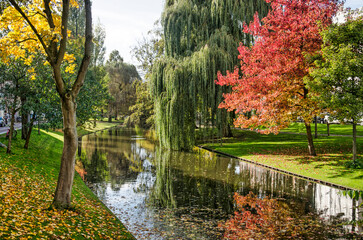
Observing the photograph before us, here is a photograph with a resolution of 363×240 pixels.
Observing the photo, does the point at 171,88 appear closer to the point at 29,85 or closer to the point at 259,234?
the point at 29,85

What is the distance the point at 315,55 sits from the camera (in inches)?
602

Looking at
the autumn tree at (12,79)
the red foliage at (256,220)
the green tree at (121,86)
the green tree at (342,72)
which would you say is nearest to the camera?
the red foliage at (256,220)

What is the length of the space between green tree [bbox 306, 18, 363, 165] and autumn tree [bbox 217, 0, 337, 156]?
142 cm

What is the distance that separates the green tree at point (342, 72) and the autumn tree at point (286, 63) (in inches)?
55.9

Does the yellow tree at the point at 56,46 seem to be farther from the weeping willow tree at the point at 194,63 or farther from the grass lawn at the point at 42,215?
the weeping willow tree at the point at 194,63

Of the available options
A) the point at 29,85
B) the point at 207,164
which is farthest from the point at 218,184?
the point at 29,85

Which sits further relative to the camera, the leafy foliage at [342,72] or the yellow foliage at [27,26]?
the leafy foliage at [342,72]

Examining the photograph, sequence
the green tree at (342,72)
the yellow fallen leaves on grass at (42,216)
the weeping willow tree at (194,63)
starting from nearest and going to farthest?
the yellow fallen leaves on grass at (42,216), the green tree at (342,72), the weeping willow tree at (194,63)

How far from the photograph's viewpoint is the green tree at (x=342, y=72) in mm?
13594

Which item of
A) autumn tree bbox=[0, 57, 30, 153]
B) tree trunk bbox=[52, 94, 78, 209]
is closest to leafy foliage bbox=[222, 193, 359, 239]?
tree trunk bbox=[52, 94, 78, 209]

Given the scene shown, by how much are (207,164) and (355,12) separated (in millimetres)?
11715

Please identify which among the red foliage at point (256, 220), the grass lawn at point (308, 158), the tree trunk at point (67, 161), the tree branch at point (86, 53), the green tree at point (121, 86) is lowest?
the red foliage at point (256, 220)

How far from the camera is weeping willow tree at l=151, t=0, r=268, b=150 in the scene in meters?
20.9

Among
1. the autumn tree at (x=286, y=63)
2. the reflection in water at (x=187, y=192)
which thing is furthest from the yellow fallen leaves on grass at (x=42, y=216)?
the autumn tree at (x=286, y=63)
